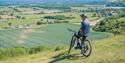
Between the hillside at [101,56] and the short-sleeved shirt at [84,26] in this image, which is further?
the hillside at [101,56]

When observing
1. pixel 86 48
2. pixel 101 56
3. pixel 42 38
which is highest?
pixel 86 48

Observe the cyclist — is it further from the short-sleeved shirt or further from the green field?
the green field

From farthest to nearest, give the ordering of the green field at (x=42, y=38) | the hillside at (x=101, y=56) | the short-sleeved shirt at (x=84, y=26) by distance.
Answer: the green field at (x=42, y=38) → the hillside at (x=101, y=56) → the short-sleeved shirt at (x=84, y=26)

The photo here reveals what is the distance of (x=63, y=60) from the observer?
1479 centimetres

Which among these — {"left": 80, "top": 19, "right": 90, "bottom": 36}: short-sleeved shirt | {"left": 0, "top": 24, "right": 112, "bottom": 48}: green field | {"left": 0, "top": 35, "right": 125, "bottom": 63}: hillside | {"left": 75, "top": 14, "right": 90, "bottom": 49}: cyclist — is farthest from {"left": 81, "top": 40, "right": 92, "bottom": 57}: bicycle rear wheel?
{"left": 0, "top": 24, "right": 112, "bottom": 48}: green field

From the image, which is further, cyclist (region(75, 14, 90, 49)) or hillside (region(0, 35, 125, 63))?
hillside (region(0, 35, 125, 63))

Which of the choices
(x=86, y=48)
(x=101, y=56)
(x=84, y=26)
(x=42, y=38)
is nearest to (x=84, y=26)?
(x=84, y=26)

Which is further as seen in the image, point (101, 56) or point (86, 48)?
point (101, 56)

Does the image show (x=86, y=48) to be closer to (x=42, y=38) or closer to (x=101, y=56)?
(x=101, y=56)

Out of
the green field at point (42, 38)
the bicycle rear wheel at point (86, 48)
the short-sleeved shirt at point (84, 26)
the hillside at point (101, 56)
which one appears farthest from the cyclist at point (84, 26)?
the green field at point (42, 38)

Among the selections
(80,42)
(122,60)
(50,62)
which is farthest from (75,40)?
(122,60)

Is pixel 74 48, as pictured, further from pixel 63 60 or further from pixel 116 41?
pixel 116 41

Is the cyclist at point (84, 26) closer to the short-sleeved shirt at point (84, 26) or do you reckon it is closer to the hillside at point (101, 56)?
the short-sleeved shirt at point (84, 26)

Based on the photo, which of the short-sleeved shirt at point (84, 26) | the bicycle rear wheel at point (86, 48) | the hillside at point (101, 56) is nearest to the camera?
the short-sleeved shirt at point (84, 26)
